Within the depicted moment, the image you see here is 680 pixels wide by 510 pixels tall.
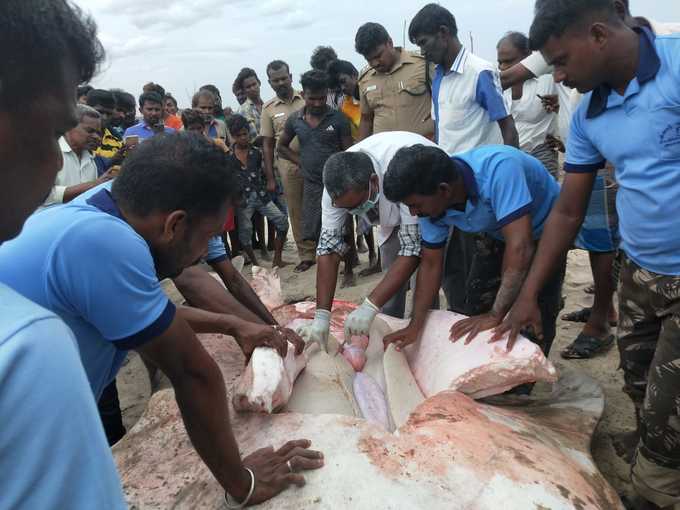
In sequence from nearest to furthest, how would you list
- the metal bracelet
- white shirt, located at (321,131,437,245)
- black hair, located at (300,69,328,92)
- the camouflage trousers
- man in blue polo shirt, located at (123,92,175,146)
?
the metal bracelet, the camouflage trousers, white shirt, located at (321,131,437,245), black hair, located at (300,69,328,92), man in blue polo shirt, located at (123,92,175,146)

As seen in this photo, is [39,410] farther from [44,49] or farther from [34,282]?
[34,282]

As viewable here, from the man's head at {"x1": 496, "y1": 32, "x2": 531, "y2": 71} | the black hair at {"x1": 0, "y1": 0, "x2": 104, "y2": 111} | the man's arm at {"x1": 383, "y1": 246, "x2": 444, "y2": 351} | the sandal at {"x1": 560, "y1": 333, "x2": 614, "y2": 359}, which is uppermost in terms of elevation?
the black hair at {"x1": 0, "y1": 0, "x2": 104, "y2": 111}

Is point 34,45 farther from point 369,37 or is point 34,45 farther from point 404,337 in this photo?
point 369,37

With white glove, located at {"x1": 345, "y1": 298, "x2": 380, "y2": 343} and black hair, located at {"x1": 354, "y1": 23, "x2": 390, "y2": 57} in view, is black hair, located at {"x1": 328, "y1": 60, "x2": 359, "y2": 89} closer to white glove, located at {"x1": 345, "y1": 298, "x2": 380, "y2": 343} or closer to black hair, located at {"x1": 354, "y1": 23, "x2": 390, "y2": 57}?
black hair, located at {"x1": 354, "y1": 23, "x2": 390, "y2": 57}

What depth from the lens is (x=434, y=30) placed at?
3.44 metres

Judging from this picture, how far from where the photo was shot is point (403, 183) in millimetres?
2219

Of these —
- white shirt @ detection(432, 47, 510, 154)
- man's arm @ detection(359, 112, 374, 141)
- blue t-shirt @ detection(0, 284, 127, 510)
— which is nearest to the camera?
blue t-shirt @ detection(0, 284, 127, 510)

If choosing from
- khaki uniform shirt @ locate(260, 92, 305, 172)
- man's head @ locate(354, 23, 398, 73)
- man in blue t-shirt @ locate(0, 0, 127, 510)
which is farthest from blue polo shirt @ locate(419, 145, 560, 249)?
khaki uniform shirt @ locate(260, 92, 305, 172)

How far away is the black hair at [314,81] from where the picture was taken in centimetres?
455

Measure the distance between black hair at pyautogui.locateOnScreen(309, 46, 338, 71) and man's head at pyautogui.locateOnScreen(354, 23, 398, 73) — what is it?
169 cm

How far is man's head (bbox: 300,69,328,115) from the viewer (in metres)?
4.57

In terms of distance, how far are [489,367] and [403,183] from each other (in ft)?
2.61

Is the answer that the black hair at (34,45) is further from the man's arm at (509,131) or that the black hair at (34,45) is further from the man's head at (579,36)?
the man's arm at (509,131)

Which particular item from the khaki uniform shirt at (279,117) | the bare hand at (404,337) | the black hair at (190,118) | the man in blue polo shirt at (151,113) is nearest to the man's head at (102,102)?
the man in blue polo shirt at (151,113)
